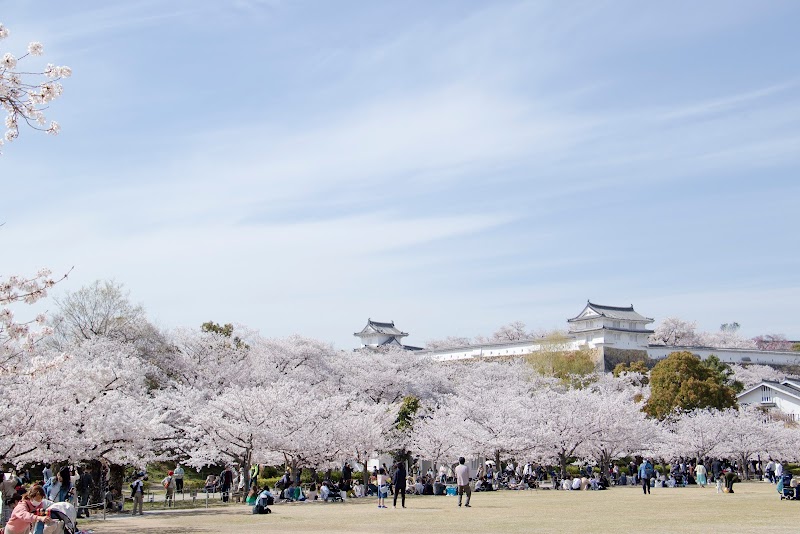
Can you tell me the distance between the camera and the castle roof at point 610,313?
82562 millimetres

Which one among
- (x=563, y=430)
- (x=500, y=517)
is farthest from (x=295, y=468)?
(x=500, y=517)

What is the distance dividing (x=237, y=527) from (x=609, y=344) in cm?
6904

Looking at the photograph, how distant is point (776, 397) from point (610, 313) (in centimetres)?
2170

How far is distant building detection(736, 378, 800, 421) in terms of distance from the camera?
204 feet

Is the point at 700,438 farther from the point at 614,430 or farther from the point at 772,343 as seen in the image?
the point at 772,343

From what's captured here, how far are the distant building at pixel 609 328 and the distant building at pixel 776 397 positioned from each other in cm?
1808

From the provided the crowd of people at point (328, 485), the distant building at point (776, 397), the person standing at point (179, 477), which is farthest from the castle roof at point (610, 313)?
the person standing at point (179, 477)

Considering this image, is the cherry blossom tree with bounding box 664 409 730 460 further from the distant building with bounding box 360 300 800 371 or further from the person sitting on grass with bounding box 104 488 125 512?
the distant building with bounding box 360 300 800 371

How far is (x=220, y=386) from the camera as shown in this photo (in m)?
47.2

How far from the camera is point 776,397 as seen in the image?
208 feet

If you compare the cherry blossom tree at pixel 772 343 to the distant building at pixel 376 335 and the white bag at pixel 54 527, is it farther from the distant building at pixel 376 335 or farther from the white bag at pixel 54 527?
the white bag at pixel 54 527

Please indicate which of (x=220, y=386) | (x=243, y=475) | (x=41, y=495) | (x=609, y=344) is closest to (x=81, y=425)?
(x=243, y=475)

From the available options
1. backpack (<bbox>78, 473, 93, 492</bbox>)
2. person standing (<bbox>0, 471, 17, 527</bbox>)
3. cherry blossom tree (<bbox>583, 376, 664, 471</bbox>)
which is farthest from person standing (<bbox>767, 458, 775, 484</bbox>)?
person standing (<bbox>0, 471, 17, 527</bbox>)

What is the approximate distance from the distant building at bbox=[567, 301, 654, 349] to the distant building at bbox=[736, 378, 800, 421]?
18.1 m
